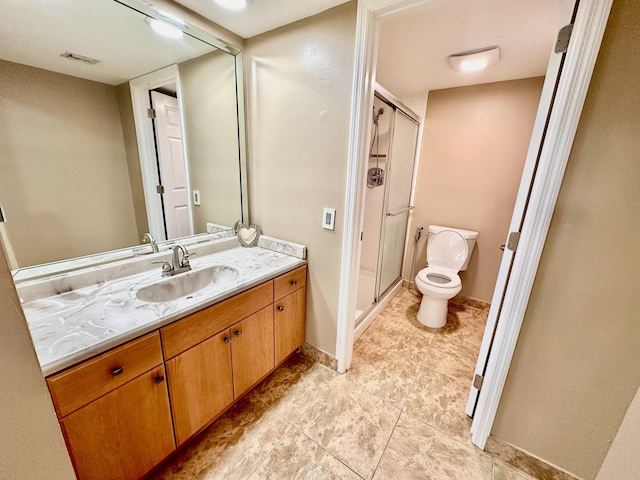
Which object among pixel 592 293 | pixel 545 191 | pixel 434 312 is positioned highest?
pixel 545 191

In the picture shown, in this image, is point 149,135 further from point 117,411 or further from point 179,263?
point 117,411

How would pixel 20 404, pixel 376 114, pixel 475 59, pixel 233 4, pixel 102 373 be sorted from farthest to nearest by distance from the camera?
pixel 376 114 → pixel 475 59 → pixel 233 4 → pixel 102 373 → pixel 20 404

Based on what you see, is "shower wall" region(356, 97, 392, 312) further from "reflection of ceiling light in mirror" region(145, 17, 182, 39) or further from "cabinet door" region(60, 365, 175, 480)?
"cabinet door" region(60, 365, 175, 480)

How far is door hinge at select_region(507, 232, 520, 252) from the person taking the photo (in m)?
1.09

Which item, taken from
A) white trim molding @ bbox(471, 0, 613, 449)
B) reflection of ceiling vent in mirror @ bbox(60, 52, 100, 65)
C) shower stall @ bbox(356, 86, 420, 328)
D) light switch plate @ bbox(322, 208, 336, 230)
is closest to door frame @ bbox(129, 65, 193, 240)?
reflection of ceiling vent in mirror @ bbox(60, 52, 100, 65)

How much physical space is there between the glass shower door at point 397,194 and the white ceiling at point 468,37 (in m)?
0.39

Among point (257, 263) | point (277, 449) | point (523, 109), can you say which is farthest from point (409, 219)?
point (277, 449)

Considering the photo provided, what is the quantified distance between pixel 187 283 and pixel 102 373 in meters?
0.62

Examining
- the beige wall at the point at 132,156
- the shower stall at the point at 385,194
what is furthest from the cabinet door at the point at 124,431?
the shower stall at the point at 385,194

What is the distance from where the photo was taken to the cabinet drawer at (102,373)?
2.42 ft

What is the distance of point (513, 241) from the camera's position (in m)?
1.10

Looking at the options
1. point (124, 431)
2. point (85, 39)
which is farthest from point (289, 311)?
point (85, 39)

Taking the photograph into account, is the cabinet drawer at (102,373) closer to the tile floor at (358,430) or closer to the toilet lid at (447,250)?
the tile floor at (358,430)

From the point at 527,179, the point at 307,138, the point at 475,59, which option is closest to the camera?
the point at 527,179
